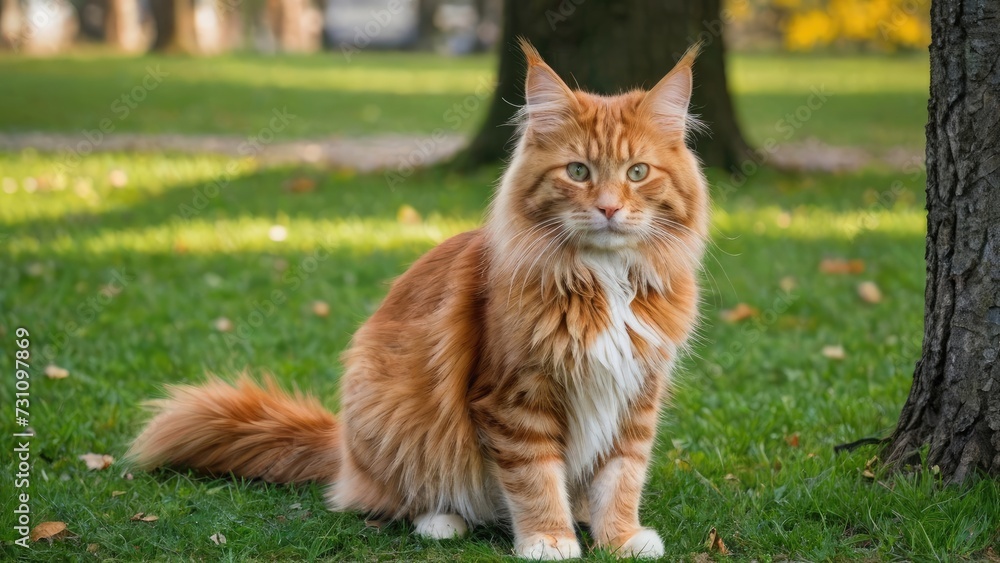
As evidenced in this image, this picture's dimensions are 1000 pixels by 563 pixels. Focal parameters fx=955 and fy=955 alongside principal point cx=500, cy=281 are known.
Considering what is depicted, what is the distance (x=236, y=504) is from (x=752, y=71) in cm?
2456

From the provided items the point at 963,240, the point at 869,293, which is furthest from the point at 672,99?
the point at 869,293

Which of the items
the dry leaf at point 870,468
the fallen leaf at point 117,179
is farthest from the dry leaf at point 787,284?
the fallen leaf at point 117,179

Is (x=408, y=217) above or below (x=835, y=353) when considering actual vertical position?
below

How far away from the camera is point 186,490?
3.53 m

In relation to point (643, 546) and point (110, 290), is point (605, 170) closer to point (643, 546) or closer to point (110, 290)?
point (643, 546)

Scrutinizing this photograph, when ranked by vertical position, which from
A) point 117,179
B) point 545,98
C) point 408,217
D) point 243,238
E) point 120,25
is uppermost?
point 545,98

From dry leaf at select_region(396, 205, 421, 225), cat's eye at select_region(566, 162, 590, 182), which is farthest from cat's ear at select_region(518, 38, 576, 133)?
dry leaf at select_region(396, 205, 421, 225)

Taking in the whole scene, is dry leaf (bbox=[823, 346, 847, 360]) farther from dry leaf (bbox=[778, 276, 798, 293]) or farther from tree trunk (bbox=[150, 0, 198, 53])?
tree trunk (bbox=[150, 0, 198, 53])

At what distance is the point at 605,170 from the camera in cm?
296

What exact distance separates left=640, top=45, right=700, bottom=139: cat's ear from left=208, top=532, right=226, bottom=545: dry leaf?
1.95 m

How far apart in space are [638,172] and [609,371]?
0.63 m

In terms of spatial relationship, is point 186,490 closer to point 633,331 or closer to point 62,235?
point 633,331

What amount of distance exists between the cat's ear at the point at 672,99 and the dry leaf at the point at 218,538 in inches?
76.7

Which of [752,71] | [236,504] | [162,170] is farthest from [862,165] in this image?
[752,71]
